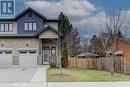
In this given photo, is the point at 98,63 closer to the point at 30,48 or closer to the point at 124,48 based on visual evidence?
the point at 124,48

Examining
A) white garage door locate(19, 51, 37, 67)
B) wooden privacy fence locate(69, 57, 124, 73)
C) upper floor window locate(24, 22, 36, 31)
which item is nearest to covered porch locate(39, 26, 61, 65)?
white garage door locate(19, 51, 37, 67)

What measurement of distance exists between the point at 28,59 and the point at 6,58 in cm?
335

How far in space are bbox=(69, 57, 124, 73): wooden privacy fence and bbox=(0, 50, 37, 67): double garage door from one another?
19.1ft

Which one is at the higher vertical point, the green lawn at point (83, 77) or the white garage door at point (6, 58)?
the white garage door at point (6, 58)

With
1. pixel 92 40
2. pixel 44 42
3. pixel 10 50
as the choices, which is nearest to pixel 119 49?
pixel 44 42

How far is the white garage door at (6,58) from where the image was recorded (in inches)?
2045

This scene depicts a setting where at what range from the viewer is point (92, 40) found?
82.9 meters

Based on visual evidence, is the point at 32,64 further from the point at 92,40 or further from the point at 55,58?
the point at 92,40

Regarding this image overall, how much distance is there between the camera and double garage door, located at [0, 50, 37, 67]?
5203 cm

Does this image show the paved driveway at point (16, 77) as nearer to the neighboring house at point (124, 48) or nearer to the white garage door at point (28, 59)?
the neighboring house at point (124, 48)

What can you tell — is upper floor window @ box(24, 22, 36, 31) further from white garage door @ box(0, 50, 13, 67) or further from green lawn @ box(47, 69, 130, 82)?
green lawn @ box(47, 69, 130, 82)

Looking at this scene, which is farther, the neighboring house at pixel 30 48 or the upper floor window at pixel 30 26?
the upper floor window at pixel 30 26

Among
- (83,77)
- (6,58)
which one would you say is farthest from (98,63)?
(83,77)

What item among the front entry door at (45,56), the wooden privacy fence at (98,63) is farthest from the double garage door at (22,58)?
the wooden privacy fence at (98,63)
